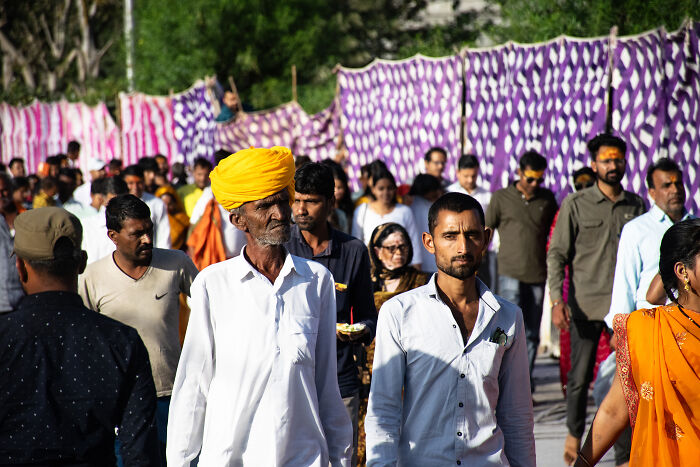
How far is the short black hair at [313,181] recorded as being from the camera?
5.16m

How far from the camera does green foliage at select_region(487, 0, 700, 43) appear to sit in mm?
12688

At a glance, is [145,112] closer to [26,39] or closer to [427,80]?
[427,80]

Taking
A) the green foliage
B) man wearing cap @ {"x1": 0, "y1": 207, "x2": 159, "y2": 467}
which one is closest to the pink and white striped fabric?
the green foliage

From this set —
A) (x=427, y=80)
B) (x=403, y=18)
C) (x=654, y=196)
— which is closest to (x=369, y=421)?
(x=654, y=196)

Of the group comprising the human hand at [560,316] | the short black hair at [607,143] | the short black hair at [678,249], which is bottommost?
the human hand at [560,316]

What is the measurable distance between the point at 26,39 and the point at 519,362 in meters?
38.7

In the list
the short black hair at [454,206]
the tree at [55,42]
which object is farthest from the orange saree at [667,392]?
the tree at [55,42]

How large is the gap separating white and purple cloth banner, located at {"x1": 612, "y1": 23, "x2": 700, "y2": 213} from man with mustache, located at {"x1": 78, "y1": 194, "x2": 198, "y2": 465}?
5467mm

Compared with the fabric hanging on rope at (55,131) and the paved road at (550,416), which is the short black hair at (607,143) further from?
the fabric hanging on rope at (55,131)

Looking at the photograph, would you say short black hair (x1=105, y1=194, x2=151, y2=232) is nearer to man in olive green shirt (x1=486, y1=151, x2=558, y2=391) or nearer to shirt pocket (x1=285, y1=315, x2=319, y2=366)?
shirt pocket (x1=285, y1=315, x2=319, y2=366)

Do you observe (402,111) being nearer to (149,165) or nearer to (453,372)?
(149,165)

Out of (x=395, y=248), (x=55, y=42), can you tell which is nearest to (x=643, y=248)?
(x=395, y=248)

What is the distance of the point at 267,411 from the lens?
345 cm

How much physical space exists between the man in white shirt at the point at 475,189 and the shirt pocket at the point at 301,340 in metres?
6.78
